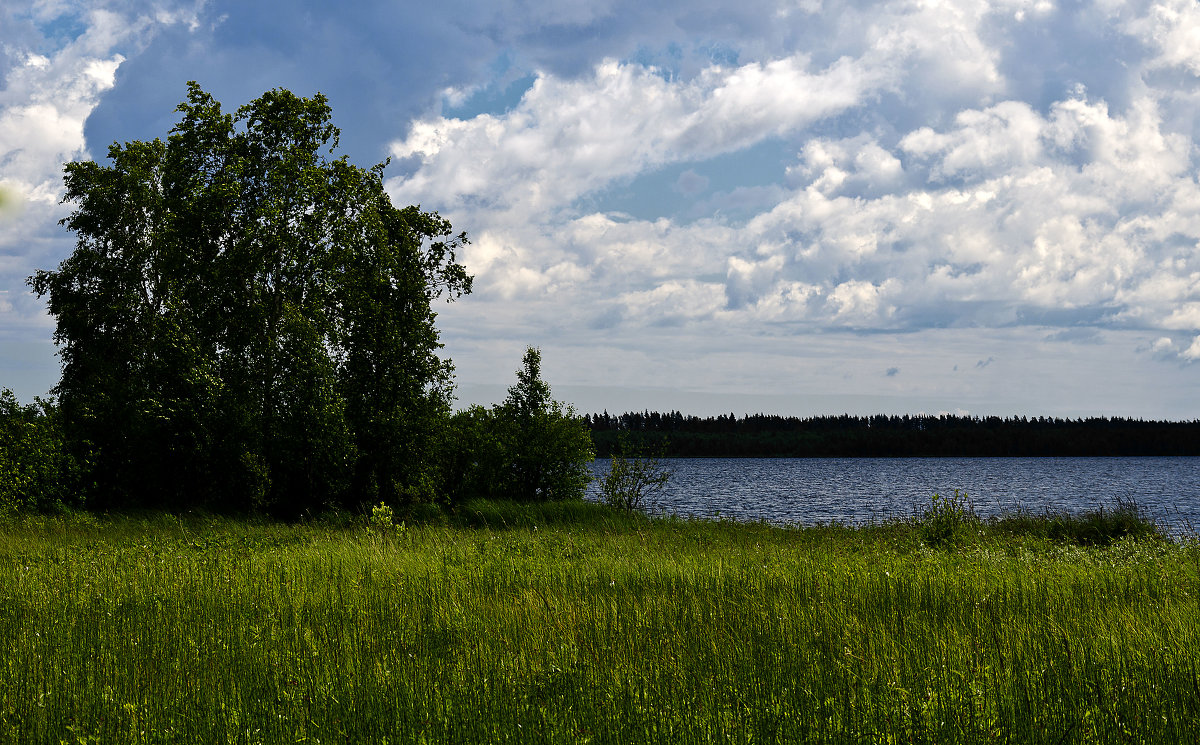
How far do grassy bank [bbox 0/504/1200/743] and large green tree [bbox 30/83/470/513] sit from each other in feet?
37.6

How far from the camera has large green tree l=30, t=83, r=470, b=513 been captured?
1013 inches

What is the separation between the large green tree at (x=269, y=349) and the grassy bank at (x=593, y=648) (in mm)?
11447

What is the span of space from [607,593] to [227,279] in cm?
2060

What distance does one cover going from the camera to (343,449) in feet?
83.9

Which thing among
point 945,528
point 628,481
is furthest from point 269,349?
point 945,528

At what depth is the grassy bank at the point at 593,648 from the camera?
6.06 m

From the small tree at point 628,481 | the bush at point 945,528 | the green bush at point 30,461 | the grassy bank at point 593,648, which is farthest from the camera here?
the small tree at point 628,481

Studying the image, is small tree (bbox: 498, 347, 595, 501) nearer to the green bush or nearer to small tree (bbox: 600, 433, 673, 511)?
small tree (bbox: 600, 433, 673, 511)

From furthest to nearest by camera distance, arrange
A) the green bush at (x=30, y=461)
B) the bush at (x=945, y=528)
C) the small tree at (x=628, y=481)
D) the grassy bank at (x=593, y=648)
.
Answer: the small tree at (x=628, y=481) < the green bush at (x=30, y=461) < the bush at (x=945, y=528) < the grassy bank at (x=593, y=648)

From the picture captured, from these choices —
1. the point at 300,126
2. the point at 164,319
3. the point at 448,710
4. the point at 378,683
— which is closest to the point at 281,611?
the point at 378,683

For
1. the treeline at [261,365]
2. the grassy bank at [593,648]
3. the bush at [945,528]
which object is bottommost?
the bush at [945,528]

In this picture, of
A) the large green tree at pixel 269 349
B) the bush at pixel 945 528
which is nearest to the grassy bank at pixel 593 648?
the bush at pixel 945 528

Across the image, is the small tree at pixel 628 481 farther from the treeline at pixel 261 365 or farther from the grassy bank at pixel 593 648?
the grassy bank at pixel 593 648

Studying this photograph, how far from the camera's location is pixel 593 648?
7859mm
